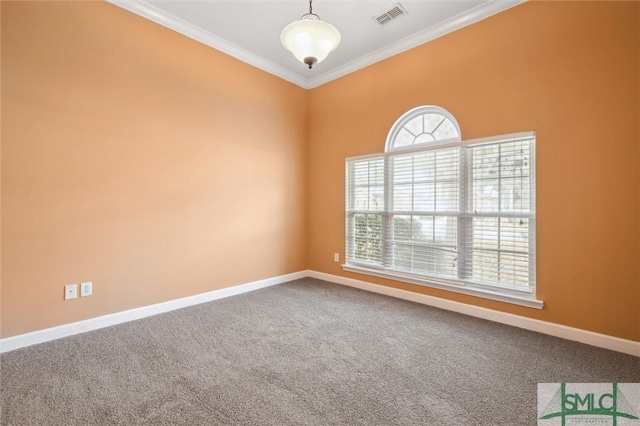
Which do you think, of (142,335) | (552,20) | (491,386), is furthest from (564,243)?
(142,335)

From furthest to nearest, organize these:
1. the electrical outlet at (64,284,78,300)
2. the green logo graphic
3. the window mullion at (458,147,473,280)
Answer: the window mullion at (458,147,473,280) → the electrical outlet at (64,284,78,300) → the green logo graphic

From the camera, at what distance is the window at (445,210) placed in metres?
2.71

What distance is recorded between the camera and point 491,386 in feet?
5.86

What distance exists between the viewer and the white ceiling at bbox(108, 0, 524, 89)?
9.25ft

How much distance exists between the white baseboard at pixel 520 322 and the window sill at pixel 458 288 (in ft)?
0.44

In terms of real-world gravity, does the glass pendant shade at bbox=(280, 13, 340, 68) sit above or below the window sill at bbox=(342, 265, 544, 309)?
above

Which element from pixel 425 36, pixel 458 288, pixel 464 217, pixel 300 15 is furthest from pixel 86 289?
pixel 425 36

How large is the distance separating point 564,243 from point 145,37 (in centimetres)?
450

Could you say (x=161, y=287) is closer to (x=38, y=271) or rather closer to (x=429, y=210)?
(x=38, y=271)

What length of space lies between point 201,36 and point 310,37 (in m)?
1.97

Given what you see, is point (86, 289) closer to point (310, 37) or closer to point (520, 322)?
point (310, 37)

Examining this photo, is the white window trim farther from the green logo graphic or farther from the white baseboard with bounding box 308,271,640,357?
the green logo graphic

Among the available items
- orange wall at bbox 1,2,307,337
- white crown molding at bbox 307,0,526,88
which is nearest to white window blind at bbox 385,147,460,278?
white crown molding at bbox 307,0,526,88

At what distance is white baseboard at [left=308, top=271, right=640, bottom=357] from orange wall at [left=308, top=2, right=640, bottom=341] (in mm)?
57
